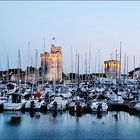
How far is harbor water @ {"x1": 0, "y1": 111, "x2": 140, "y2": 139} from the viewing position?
3369cm

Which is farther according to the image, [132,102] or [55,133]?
[132,102]

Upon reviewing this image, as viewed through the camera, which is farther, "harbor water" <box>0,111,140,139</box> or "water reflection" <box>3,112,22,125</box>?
"water reflection" <box>3,112,22,125</box>

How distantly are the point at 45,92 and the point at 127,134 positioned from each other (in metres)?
23.0

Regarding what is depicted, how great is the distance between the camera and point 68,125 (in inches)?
1534

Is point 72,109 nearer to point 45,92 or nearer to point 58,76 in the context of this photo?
point 45,92

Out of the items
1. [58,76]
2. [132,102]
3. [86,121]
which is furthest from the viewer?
[58,76]

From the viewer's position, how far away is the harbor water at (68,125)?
111 feet

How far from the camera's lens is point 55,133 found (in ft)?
113

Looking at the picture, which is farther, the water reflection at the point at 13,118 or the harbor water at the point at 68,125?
the water reflection at the point at 13,118

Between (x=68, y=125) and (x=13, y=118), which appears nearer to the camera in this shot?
(x=68, y=125)

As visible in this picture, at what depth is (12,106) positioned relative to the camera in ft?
154

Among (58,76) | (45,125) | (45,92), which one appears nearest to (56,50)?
(58,76)

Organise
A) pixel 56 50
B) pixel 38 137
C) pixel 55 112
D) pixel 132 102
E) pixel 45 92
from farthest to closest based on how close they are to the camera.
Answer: pixel 56 50
pixel 45 92
pixel 132 102
pixel 55 112
pixel 38 137

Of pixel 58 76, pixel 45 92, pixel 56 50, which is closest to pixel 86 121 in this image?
pixel 45 92
